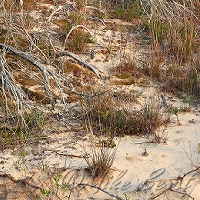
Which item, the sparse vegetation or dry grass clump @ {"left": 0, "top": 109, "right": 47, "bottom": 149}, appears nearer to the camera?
the sparse vegetation

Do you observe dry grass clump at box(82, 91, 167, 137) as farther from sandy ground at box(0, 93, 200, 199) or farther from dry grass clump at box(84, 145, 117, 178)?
dry grass clump at box(84, 145, 117, 178)

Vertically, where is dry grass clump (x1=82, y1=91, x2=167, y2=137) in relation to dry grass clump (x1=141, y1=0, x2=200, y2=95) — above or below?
below

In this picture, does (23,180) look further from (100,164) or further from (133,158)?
(133,158)

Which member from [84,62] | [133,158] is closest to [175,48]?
[84,62]

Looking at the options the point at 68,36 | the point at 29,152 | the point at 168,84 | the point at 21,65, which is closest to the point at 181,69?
the point at 168,84

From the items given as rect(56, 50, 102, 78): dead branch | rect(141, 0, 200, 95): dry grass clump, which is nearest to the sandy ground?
rect(141, 0, 200, 95): dry grass clump

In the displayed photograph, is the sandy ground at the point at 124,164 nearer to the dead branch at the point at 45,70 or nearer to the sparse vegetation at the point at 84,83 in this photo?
the sparse vegetation at the point at 84,83

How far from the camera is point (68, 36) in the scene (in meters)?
6.31

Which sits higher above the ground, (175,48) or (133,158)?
(175,48)

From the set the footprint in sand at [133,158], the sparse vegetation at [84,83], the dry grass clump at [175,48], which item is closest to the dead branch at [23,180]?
the sparse vegetation at [84,83]

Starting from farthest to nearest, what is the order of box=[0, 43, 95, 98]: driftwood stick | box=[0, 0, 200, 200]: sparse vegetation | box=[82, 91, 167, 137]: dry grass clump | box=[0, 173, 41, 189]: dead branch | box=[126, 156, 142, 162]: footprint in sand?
Result: box=[0, 43, 95, 98]: driftwood stick, box=[82, 91, 167, 137]: dry grass clump, box=[126, 156, 142, 162]: footprint in sand, box=[0, 0, 200, 200]: sparse vegetation, box=[0, 173, 41, 189]: dead branch

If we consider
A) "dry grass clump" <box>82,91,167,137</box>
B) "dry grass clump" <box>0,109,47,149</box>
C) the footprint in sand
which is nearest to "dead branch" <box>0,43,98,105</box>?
"dry grass clump" <box>82,91,167,137</box>

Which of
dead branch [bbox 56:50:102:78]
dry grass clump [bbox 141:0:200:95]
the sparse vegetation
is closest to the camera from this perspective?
→ the sparse vegetation

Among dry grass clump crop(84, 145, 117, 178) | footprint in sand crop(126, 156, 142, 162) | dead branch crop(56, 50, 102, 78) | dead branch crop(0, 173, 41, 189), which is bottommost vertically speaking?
dead branch crop(0, 173, 41, 189)
